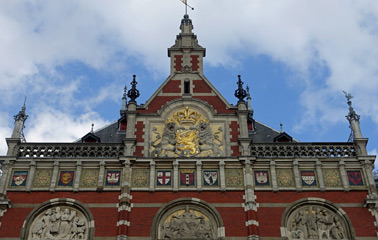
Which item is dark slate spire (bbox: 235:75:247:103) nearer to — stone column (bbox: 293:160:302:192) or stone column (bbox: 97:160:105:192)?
stone column (bbox: 293:160:302:192)

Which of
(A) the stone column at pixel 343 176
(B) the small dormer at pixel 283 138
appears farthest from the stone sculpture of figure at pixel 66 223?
(A) the stone column at pixel 343 176

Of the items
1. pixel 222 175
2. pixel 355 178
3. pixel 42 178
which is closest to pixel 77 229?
pixel 42 178

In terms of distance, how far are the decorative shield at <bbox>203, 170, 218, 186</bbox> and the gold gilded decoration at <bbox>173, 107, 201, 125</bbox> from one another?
307cm

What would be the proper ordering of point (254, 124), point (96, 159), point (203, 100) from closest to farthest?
point (96, 159) < point (203, 100) < point (254, 124)

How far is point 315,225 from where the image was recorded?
21531 millimetres

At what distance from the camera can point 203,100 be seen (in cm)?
2564

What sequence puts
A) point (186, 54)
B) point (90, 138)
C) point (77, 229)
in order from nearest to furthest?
point (77, 229) → point (90, 138) → point (186, 54)

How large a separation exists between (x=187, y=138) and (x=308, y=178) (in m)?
6.13

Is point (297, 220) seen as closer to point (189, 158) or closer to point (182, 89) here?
point (189, 158)

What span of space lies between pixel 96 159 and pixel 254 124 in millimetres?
9862

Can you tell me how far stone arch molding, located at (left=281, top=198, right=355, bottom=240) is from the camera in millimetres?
21281

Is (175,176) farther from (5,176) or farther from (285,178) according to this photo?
(5,176)

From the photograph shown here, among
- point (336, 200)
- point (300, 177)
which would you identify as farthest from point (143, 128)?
point (336, 200)

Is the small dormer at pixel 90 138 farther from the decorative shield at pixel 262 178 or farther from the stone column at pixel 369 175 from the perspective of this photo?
the stone column at pixel 369 175
